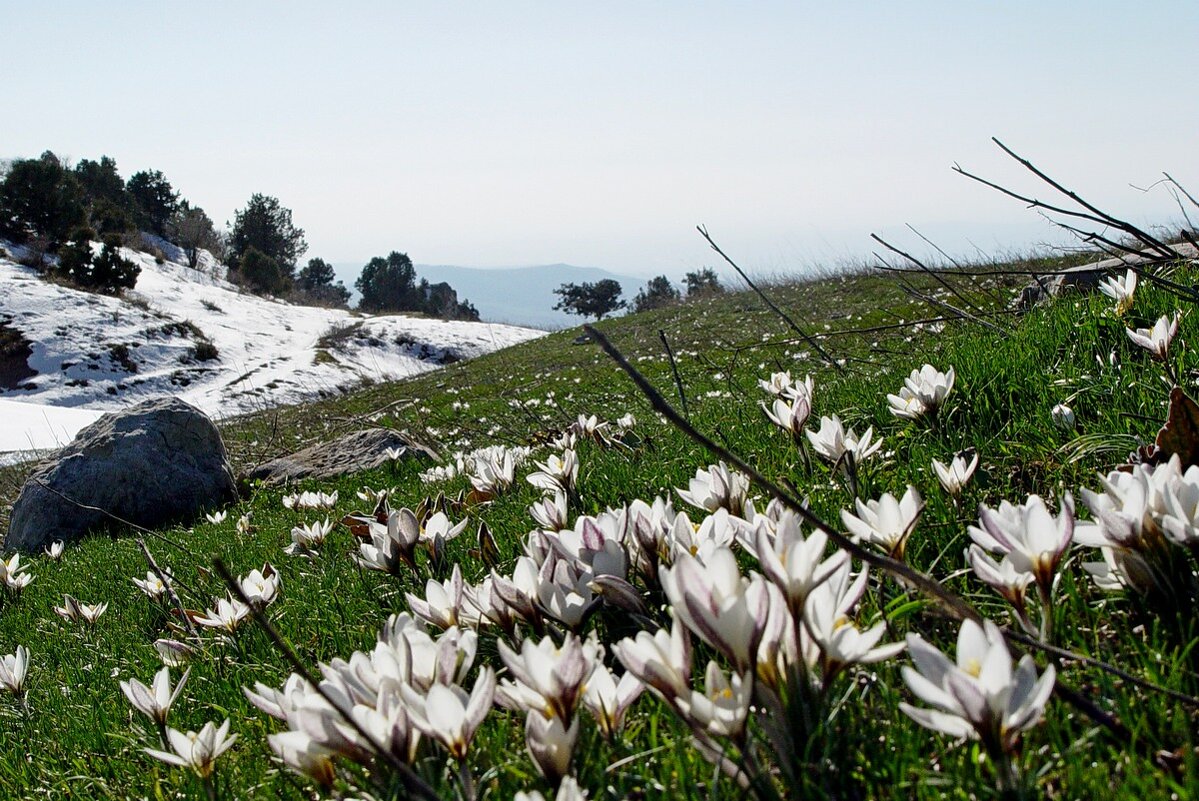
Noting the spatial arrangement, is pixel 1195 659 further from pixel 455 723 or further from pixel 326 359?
pixel 326 359

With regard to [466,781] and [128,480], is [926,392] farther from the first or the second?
[128,480]

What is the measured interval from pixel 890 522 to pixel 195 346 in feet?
122

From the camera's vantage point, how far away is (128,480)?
27.3ft

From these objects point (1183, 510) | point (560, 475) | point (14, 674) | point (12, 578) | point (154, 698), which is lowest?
point (12, 578)

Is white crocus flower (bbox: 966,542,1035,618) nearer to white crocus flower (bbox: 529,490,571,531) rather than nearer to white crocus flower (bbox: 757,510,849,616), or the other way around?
white crocus flower (bbox: 757,510,849,616)

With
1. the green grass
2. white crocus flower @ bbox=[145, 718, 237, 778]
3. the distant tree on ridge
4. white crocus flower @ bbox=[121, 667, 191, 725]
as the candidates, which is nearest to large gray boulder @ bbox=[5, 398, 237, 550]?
the green grass

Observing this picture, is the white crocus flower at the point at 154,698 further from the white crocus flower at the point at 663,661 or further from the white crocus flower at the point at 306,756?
the white crocus flower at the point at 663,661

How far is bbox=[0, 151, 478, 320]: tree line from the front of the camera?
135ft

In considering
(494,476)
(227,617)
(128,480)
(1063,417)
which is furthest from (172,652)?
(128,480)

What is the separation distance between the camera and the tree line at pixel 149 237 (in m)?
41.3

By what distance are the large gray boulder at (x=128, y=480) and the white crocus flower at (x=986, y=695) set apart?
8778 millimetres

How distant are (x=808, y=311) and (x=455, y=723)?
20.4 meters

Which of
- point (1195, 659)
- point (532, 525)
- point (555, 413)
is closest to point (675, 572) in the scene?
point (1195, 659)

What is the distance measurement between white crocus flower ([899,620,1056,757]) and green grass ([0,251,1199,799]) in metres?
0.12
